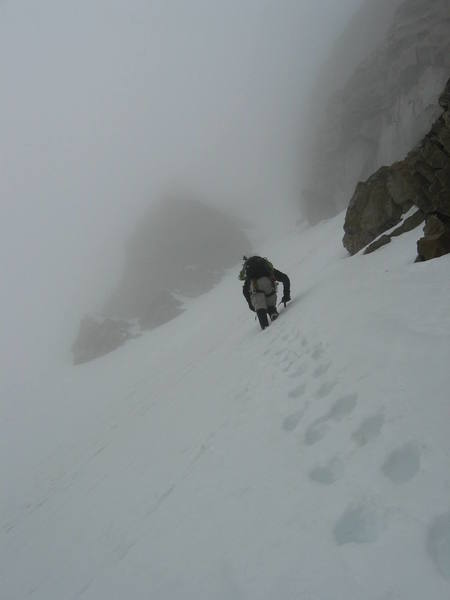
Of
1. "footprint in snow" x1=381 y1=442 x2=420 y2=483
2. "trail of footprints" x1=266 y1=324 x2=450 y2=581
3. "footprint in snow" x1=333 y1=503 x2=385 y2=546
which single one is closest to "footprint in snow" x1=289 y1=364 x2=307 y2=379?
"trail of footprints" x1=266 y1=324 x2=450 y2=581

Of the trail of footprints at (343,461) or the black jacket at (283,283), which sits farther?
the black jacket at (283,283)

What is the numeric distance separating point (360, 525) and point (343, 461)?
0.63 m

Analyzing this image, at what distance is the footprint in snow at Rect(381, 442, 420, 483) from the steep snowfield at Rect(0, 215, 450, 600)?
0.01 metres

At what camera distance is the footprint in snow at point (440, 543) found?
73.6 inches

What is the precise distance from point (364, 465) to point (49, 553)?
427 centimetres

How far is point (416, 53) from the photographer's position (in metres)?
47.2

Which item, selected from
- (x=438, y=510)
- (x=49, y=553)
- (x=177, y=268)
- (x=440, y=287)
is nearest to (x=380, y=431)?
(x=438, y=510)

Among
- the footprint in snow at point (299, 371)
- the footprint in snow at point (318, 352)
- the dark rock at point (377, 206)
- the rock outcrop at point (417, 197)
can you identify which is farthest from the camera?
the dark rock at point (377, 206)

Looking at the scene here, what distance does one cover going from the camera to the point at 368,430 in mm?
3162

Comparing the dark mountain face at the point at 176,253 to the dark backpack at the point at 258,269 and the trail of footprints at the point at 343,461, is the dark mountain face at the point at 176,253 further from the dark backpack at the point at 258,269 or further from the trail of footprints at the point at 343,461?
the trail of footprints at the point at 343,461

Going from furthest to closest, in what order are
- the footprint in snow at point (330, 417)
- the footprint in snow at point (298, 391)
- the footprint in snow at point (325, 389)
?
the footprint in snow at point (298, 391) < the footprint in snow at point (325, 389) < the footprint in snow at point (330, 417)

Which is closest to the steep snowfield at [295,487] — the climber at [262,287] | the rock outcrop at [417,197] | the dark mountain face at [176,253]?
the rock outcrop at [417,197]

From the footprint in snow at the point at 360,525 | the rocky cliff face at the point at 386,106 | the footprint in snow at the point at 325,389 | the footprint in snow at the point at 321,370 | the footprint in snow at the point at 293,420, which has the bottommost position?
the footprint in snow at the point at 360,525

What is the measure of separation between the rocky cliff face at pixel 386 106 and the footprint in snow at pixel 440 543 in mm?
43068
